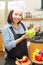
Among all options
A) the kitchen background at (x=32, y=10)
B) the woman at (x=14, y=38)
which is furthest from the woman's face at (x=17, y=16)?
the kitchen background at (x=32, y=10)

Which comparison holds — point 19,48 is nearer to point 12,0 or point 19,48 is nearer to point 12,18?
point 12,18

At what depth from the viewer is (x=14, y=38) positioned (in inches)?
57.9

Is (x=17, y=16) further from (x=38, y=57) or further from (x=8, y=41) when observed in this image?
(x=38, y=57)

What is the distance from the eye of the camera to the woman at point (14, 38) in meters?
1.43

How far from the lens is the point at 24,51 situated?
4.91ft

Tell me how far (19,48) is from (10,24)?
20 cm

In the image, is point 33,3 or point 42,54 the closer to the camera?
point 42,54

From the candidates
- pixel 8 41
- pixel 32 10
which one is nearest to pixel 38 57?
pixel 8 41

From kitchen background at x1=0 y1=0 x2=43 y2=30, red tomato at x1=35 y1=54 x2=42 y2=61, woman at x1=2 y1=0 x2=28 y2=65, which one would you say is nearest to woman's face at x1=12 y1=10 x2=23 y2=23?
woman at x1=2 y1=0 x2=28 y2=65

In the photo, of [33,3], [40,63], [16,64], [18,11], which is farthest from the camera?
[33,3]

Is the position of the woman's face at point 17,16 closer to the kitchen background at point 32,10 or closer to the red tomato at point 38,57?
the red tomato at point 38,57

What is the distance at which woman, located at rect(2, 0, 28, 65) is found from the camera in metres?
1.43

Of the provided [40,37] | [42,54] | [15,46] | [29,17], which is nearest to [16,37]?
[15,46]

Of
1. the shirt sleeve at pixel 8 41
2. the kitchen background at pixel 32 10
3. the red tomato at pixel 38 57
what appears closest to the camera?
the red tomato at pixel 38 57
